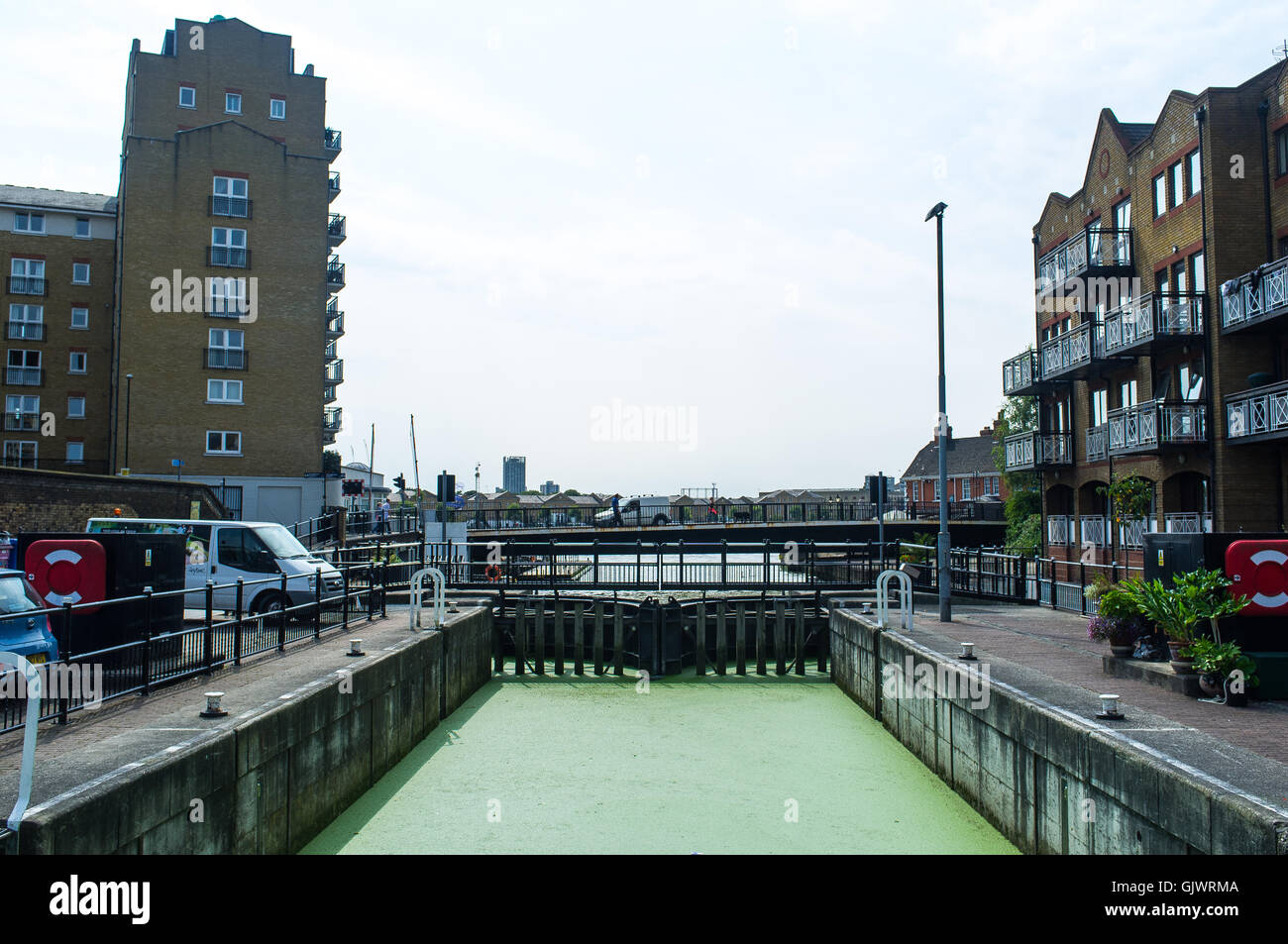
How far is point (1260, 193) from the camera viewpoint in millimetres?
24203

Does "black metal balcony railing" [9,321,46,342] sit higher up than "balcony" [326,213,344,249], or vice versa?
"balcony" [326,213,344,249]

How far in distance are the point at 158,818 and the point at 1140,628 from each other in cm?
1081

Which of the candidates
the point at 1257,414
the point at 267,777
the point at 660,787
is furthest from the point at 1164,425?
the point at 267,777

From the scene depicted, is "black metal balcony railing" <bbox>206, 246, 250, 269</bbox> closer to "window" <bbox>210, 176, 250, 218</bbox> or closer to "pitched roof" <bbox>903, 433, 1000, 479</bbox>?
"window" <bbox>210, 176, 250, 218</bbox>

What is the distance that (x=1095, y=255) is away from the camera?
30656mm

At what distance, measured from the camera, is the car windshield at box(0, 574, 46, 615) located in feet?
29.9

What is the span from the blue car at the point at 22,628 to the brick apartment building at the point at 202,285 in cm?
3561

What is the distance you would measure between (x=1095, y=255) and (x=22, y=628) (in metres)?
31.1

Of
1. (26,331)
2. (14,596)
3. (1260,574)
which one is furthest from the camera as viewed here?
(26,331)

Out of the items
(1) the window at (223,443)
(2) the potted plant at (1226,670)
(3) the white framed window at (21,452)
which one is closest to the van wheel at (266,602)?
(2) the potted plant at (1226,670)

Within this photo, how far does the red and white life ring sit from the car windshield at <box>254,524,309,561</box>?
16.1 metres

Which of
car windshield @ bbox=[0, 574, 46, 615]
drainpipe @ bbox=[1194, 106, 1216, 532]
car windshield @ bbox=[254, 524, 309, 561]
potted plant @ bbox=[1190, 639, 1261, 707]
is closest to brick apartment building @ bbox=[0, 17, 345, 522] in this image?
car windshield @ bbox=[254, 524, 309, 561]

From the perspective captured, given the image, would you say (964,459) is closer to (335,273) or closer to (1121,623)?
(335,273)

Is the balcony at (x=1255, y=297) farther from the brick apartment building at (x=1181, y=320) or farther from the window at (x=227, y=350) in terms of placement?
the window at (x=227, y=350)
